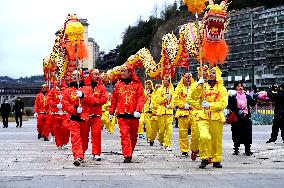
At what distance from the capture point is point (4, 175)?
9586mm

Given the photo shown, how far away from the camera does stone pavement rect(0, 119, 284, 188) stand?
8.68 meters

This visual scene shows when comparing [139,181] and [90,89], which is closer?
[139,181]

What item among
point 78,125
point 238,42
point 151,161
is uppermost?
point 238,42

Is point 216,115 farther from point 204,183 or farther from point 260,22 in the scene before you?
point 260,22

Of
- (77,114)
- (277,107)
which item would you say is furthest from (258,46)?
(77,114)

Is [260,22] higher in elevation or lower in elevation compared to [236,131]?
higher

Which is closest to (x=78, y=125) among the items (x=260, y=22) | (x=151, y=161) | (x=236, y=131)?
(x=151, y=161)

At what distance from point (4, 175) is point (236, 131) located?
672 centimetres

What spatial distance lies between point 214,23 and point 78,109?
3.21 meters

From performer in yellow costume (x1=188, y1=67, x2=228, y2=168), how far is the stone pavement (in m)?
0.31

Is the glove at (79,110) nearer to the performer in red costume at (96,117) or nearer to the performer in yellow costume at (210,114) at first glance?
the performer in red costume at (96,117)

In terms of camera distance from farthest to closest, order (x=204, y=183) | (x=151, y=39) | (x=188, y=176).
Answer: (x=151, y=39) → (x=188, y=176) → (x=204, y=183)

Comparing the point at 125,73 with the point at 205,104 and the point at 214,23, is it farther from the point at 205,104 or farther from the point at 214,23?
the point at 205,104

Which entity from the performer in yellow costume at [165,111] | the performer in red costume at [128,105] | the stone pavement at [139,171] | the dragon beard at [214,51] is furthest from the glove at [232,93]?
the dragon beard at [214,51]
